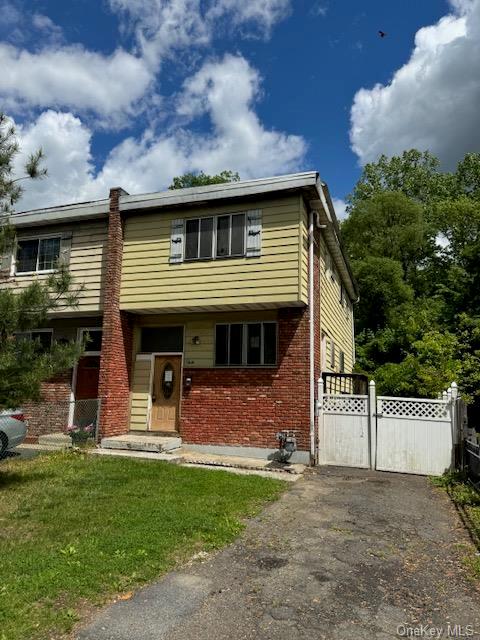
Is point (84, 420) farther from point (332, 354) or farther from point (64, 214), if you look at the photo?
point (332, 354)

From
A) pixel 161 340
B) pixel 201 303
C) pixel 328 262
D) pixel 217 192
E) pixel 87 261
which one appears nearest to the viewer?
pixel 201 303

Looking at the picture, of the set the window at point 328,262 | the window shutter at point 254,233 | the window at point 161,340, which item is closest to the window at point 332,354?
the window at point 328,262

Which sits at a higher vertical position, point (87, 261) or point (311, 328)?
point (87, 261)

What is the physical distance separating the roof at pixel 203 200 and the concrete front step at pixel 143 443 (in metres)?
5.94

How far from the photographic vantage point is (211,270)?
39.8 ft

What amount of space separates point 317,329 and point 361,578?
26.9 feet

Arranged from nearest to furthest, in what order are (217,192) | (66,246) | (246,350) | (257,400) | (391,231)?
(257,400)
(217,192)
(246,350)
(66,246)
(391,231)

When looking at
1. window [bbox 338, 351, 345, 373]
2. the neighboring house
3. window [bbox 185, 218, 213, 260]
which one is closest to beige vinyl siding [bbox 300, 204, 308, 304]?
the neighboring house

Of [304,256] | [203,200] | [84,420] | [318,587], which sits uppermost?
[203,200]

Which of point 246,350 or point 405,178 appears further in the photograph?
point 405,178

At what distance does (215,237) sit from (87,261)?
12.7 feet

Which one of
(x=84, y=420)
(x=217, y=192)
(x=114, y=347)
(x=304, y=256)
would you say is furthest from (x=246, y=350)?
(x=84, y=420)

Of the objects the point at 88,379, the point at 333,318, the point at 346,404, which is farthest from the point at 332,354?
the point at 88,379

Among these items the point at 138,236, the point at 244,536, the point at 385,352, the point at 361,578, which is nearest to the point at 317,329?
the point at 138,236
